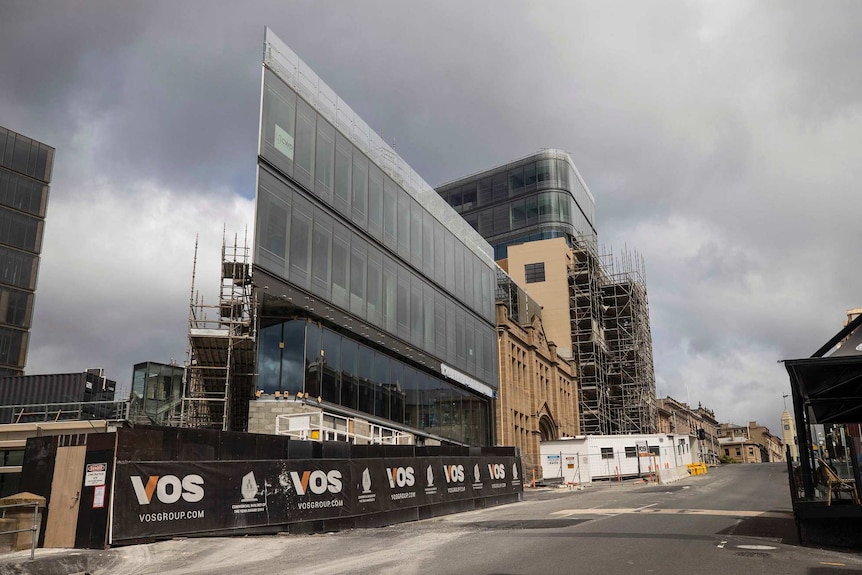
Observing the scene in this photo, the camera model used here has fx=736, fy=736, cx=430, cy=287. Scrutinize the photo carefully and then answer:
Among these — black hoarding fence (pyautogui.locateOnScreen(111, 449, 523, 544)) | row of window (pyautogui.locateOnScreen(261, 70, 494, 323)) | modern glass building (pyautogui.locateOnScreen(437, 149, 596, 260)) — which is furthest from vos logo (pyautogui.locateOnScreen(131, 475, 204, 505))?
modern glass building (pyautogui.locateOnScreen(437, 149, 596, 260))

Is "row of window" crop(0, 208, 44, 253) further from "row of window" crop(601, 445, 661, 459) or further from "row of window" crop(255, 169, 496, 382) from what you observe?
"row of window" crop(601, 445, 661, 459)

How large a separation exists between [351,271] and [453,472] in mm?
11148

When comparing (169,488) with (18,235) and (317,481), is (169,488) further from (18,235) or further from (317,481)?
(18,235)

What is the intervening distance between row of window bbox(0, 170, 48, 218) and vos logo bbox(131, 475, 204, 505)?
264 ft

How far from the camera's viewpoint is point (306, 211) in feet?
101

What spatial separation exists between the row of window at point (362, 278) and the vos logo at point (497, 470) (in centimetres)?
914

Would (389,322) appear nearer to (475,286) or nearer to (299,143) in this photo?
(299,143)

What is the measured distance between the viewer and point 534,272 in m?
76.8

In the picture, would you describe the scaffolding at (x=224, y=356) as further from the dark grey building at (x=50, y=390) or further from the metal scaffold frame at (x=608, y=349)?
the metal scaffold frame at (x=608, y=349)

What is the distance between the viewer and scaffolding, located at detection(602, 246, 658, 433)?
7619 cm

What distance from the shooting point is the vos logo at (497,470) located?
3013 cm

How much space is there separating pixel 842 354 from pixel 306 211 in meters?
21.5

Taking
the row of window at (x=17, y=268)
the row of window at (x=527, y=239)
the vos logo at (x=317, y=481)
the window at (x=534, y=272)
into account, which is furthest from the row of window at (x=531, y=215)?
the vos logo at (x=317, y=481)

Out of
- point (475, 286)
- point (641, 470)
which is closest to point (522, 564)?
point (475, 286)
